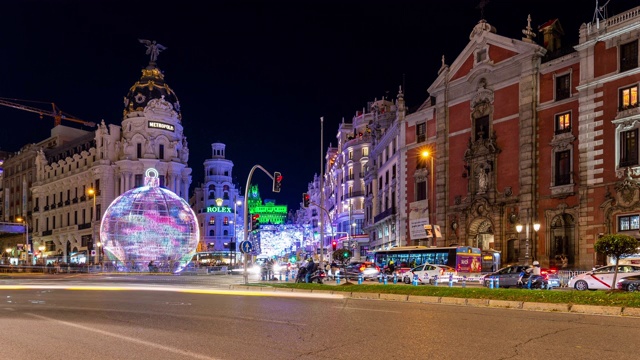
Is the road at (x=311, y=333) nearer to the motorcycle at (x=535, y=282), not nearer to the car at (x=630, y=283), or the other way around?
the car at (x=630, y=283)

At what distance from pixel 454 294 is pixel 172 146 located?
71359 mm

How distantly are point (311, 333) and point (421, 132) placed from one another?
42045 millimetres

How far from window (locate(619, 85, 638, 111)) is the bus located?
12.7 m

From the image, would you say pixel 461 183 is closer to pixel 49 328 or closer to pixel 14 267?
pixel 49 328

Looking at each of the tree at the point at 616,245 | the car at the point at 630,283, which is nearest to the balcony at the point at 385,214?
the car at the point at 630,283

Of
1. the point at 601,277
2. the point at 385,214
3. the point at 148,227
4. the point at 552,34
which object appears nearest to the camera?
the point at 601,277

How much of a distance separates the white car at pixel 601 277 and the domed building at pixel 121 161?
217 feet

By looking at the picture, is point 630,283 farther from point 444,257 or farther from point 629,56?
point 629,56

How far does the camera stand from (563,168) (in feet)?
129

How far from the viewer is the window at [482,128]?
148 feet

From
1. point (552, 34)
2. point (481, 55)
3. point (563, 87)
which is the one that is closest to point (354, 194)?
point (481, 55)

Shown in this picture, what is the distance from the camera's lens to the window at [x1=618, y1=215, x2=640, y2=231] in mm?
34094

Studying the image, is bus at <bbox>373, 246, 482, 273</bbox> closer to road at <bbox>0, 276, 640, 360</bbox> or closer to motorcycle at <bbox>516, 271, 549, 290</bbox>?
motorcycle at <bbox>516, 271, 549, 290</bbox>

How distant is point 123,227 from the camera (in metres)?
51.7
